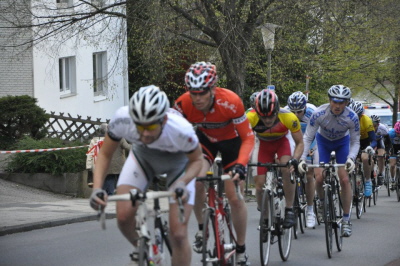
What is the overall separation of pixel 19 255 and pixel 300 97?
4109 mm

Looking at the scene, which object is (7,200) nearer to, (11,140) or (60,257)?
(11,140)

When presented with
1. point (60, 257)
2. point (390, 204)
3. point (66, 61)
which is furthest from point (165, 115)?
point (66, 61)

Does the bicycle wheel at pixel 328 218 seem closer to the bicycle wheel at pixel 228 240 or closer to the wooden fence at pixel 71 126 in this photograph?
the bicycle wheel at pixel 228 240

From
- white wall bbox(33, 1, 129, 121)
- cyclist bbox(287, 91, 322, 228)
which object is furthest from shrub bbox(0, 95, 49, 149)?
cyclist bbox(287, 91, 322, 228)

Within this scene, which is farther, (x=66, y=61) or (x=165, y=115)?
(x=66, y=61)

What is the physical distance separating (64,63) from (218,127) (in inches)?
782

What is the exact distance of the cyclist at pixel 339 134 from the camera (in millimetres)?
10070

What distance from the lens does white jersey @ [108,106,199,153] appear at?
5918 mm

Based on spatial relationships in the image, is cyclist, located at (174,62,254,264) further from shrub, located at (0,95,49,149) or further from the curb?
shrub, located at (0,95,49,149)

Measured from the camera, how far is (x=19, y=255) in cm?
973

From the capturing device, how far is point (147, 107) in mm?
5539

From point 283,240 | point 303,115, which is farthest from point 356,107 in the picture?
point 283,240

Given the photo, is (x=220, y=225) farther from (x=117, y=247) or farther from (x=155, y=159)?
(x=117, y=247)

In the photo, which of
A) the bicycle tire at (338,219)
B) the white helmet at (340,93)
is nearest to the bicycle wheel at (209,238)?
the bicycle tire at (338,219)
